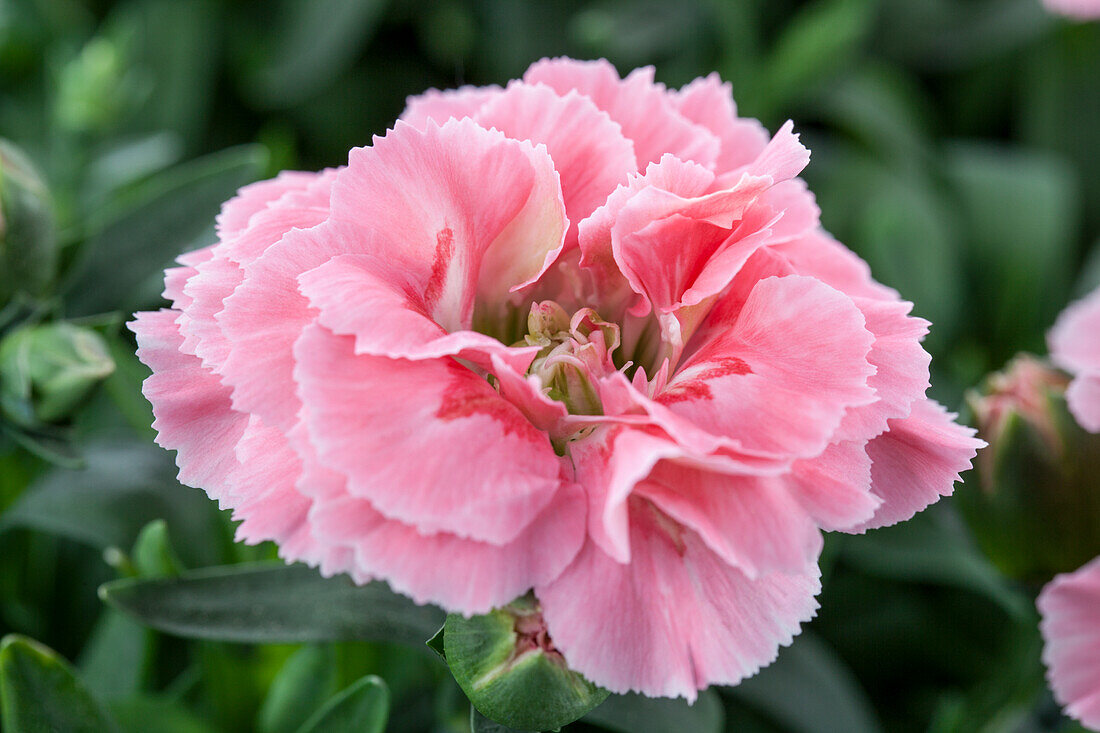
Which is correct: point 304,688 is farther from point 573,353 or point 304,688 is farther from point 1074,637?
point 1074,637

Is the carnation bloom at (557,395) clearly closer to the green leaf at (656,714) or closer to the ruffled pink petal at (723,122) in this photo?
the ruffled pink petal at (723,122)

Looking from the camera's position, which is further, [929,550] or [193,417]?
[929,550]

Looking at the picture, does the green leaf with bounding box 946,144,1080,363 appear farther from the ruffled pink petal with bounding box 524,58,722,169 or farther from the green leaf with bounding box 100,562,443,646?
the green leaf with bounding box 100,562,443,646

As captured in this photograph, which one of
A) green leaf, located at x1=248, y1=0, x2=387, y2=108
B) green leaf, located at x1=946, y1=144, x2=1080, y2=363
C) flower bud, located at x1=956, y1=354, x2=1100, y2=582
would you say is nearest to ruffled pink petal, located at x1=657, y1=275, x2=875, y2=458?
flower bud, located at x1=956, y1=354, x2=1100, y2=582

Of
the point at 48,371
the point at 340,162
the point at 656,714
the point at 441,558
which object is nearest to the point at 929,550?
the point at 656,714

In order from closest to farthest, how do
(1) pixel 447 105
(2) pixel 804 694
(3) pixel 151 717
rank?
(1) pixel 447 105 → (3) pixel 151 717 → (2) pixel 804 694

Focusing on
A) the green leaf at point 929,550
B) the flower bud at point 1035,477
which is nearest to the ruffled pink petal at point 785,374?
the flower bud at point 1035,477

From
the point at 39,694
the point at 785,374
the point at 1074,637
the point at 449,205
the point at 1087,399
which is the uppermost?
the point at 449,205
